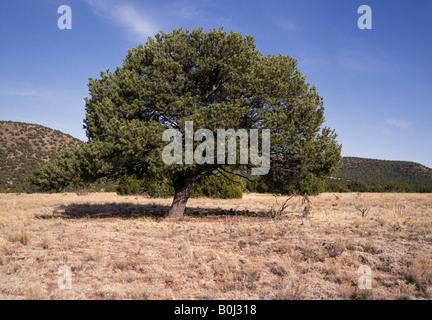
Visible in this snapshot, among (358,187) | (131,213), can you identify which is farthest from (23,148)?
(358,187)

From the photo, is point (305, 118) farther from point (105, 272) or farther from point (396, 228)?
point (105, 272)

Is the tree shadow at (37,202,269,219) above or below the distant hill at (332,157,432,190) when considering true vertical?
below

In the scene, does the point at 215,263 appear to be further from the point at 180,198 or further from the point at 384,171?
the point at 384,171

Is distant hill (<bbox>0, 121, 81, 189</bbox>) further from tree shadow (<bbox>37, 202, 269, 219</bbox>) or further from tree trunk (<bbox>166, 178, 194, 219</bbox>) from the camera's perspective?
tree trunk (<bbox>166, 178, 194, 219</bbox>)

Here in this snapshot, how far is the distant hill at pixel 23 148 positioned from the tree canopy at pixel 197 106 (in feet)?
120

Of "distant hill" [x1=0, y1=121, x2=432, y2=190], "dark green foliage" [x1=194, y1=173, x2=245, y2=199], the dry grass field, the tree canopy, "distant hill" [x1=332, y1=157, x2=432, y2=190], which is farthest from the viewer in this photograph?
"distant hill" [x1=332, y1=157, x2=432, y2=190]

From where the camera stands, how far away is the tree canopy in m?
12.0

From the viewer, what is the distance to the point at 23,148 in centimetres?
5684

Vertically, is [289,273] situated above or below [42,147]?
below

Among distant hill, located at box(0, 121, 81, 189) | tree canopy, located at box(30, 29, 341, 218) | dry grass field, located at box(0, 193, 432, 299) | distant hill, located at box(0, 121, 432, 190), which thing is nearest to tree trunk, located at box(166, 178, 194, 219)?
tree canopy, located at box(30, 29, 341, 218)

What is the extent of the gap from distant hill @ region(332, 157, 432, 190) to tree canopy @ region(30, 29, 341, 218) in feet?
219
